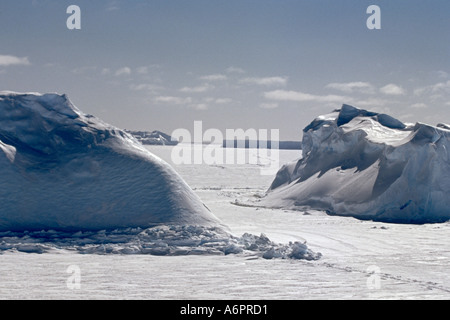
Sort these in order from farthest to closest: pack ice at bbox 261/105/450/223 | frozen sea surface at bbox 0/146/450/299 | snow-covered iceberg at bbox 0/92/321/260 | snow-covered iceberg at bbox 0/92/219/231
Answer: pack ice at bbox 261/105/450/223
snow-covered iceberg at bbox 0/92/219/231
snow-covered iceberg at bbox 0/92/321/260
frozen sea surface at bbox 0/146/450/299

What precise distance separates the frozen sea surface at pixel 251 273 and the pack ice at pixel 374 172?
4.28 metres

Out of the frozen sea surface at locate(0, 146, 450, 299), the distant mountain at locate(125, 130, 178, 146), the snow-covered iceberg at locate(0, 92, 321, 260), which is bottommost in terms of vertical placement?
the frozen sea surface at locate(0, 146, 450, 299)

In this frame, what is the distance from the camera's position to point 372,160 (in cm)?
2128

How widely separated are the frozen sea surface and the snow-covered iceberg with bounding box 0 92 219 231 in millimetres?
1584

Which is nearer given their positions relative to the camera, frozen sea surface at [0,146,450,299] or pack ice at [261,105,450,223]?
frozen sea surface at [0,146,450,299]

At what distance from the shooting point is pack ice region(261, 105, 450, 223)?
62.4 feet

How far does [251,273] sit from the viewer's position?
975 centimetres

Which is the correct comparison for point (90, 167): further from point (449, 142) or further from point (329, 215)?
point (449, 142)

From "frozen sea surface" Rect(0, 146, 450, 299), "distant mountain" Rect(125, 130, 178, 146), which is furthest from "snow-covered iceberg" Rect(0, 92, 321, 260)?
"distant mountain" Rect(125, 130, 178, 146)

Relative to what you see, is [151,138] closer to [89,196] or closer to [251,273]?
[89,196]

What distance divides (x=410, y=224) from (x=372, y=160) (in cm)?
390

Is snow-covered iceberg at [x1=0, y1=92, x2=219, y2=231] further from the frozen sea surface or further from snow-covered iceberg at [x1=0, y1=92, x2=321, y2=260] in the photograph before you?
the frozen sea surface

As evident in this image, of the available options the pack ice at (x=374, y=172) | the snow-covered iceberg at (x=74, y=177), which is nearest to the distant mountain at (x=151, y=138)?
the pack ice at (x=374, y=172)
